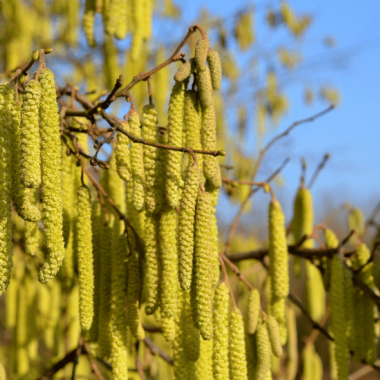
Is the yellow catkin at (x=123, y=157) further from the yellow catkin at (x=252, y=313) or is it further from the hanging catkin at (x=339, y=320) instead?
the hanging catkin at (x=339, y=320)

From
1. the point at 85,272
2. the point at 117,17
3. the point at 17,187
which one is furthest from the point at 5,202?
the point at 117,17

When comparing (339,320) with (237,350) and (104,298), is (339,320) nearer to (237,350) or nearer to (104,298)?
(237,350)

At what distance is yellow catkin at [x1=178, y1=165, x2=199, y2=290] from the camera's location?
36.0 inches

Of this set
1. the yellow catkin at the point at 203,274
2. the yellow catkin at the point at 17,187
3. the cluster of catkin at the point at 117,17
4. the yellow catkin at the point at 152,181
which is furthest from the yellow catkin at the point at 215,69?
the cluster of catkin at the point at 117,17

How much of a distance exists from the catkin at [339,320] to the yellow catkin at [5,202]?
2.87 feet

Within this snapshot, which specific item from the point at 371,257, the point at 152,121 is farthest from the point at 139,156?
the point at 371,257

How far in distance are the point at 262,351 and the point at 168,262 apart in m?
0.38

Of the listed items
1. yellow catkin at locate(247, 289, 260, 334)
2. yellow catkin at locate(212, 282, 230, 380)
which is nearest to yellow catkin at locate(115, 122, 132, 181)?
yellow catkin at locate(212, 282, 230, 380)

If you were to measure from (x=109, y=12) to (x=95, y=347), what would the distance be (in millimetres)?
1032

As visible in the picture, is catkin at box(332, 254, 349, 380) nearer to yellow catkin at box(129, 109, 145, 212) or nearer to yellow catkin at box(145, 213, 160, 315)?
yellow catkin at box(145, 213, 160, 315)

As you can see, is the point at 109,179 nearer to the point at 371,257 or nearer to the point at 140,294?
the point at 140,294

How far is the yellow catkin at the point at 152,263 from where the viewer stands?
1067mm

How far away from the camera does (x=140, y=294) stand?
1183 mm

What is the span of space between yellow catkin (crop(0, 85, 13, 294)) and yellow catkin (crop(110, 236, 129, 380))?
36cm
